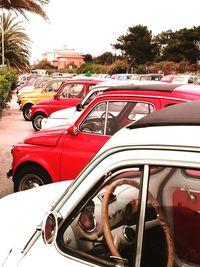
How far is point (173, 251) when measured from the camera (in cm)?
172

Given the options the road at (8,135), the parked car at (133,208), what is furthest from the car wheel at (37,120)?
the parked car at (133,208)

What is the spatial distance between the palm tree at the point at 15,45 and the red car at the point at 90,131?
39.9m

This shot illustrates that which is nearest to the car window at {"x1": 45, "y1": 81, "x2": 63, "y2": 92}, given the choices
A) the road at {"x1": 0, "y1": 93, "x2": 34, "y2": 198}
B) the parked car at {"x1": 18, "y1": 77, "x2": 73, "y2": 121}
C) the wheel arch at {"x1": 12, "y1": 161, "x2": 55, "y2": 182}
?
the parked car at {"x1": 18, "y1": 77, "x2": 73, "y2": 121}

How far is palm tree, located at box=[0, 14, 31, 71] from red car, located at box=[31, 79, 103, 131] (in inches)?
1262

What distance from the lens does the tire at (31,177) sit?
17.6 feet

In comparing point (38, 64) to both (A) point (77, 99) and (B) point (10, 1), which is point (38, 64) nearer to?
(B) point (10, 1)

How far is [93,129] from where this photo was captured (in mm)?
5148

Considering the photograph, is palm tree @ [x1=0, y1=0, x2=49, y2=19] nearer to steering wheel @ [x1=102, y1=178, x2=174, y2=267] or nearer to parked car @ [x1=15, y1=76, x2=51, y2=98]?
parked car @ [x1=15, y1=76, x2=51, y2=98]

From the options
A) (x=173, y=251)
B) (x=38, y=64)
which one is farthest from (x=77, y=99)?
(x=38, y=64)

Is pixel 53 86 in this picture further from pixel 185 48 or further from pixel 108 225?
pixel 185 48

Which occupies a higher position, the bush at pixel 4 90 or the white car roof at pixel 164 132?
the white car roof at pixel 164 132

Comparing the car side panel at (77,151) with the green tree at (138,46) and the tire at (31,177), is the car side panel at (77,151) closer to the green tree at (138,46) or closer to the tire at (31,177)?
the tire at (31,177)

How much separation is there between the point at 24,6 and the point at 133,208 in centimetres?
1876

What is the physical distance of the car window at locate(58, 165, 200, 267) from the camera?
170 cm
